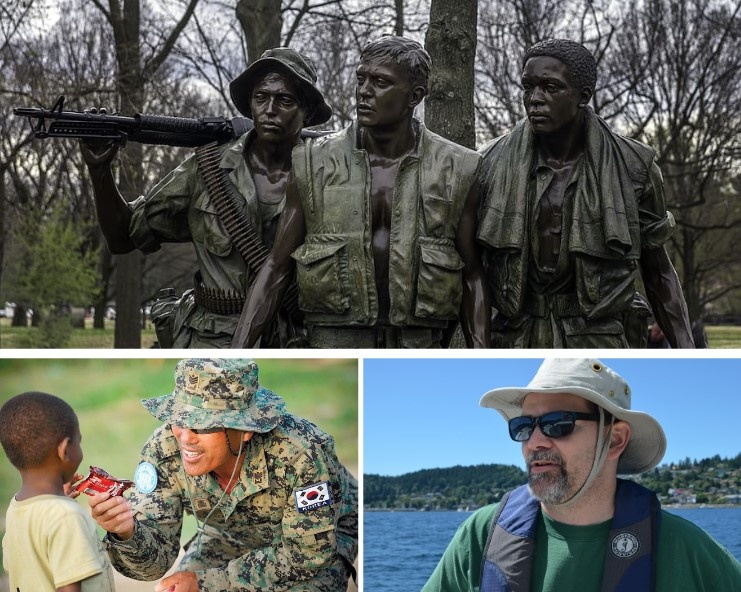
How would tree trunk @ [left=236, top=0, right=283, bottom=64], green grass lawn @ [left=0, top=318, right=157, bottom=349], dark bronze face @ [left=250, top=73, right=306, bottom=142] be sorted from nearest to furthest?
dark bronze face @ [left=250, top=73, right=306, bottom=142]
tree trunk @ [left=236, top=0, right=283, bottom=64]
green grass lawn @ [left=0, top=318, right=157, bottom=349]

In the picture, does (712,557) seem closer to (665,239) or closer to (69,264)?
(665,239)

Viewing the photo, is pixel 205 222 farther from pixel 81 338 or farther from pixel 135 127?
pixel 81 338

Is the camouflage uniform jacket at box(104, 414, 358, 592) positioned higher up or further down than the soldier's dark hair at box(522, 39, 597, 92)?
further down

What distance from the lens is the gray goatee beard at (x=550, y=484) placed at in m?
4.24

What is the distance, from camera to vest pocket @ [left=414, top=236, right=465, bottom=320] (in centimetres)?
569

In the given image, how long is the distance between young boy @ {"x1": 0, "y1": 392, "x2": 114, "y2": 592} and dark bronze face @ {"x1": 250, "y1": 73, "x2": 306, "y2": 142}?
2547 millimetres

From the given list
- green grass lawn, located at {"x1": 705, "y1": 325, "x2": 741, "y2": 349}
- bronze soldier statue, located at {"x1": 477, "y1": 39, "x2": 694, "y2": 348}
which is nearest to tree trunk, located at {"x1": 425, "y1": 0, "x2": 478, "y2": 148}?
bronze soldier statue, located at {"x1": 477, "y1": 39, "x2": 694, "y2": 348}

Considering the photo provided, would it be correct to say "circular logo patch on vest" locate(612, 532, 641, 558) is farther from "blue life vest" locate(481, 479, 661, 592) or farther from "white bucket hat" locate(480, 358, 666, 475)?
"white bucket hat" locate(480, 358, 666, 475)

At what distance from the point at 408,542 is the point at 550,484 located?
1.80ft

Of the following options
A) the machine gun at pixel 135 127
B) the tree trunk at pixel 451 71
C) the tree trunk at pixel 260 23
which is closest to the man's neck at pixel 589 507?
the machine gun at pixel 135 127

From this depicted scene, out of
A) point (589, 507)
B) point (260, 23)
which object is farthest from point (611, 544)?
point (260, 23)

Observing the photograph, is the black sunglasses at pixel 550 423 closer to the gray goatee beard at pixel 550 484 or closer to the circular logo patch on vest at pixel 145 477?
the gray goatee beard at pixel 550 484

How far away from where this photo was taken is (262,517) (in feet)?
15.0

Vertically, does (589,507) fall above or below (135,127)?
below
